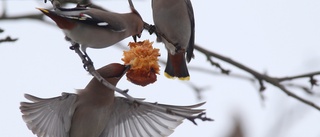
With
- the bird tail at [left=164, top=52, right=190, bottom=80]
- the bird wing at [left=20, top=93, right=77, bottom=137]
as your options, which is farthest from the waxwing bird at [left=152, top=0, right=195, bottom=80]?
the bird wing at [left=20, top=93, right=77, bottom=137]

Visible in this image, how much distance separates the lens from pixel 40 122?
3.92 metres

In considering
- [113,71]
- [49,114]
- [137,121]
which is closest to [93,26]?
[113,71]

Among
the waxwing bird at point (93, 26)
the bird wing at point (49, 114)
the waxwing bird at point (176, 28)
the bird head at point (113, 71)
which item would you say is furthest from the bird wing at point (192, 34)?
the bird head at point (113, 71)

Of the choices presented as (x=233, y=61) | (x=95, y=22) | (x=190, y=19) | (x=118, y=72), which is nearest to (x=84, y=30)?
(x=95, y=22)

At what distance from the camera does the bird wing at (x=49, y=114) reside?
3871 mm

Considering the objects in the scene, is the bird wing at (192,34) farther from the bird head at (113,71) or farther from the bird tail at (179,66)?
the bird head at (113,71)

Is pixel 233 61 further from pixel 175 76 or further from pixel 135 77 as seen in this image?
pixel 135 77

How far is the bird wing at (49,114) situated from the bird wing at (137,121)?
0.29 meters

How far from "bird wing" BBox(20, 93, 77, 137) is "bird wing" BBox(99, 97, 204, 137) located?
29cm

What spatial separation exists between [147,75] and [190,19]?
186cm

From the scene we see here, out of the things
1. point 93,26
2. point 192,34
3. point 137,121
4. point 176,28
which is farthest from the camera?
point 192,34

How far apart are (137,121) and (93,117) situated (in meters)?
0.31

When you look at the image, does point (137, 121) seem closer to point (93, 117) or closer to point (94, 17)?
point (93, 117)

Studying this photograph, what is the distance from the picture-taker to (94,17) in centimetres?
348
